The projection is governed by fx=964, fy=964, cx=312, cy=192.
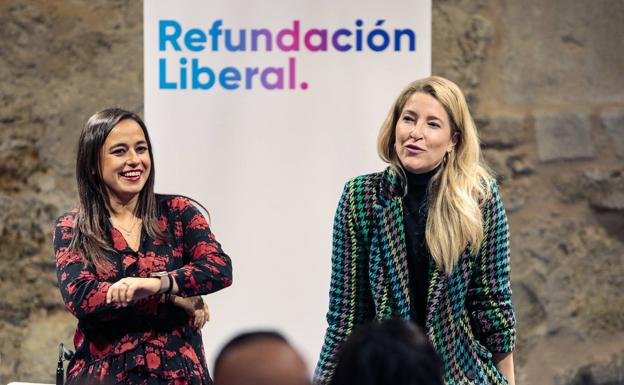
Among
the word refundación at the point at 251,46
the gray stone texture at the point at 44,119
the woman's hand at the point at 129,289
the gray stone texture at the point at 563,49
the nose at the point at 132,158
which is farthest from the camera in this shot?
the gray stone texture at the point at 44,119

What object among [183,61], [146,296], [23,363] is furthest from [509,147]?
[23,363]

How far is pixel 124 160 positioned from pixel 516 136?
1.90 metres

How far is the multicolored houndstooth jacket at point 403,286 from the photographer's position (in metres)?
2.52

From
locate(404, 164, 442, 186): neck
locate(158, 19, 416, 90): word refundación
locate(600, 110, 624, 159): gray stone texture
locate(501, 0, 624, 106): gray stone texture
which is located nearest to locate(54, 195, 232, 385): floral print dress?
locate(404, 164, 442, 186): neck

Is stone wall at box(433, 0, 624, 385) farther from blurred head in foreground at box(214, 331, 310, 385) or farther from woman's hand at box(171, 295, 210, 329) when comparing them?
blurred head in foreground at box(214, 331, 310, 385)

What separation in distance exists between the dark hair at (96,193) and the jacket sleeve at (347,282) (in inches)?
19.4

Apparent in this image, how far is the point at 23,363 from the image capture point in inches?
167

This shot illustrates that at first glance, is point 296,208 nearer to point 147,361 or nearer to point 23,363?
point 147,361

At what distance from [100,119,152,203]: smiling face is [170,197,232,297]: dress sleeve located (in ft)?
0.45

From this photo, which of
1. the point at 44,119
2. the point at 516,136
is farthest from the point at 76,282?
the point at 516,136

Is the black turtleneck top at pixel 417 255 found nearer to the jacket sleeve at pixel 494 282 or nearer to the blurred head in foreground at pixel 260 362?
the jacket sleeve at pixel 494 282

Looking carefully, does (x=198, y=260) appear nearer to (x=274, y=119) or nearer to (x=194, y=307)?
(x=194, y=307)

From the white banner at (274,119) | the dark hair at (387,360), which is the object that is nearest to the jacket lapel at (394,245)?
the white banner at (274,119)

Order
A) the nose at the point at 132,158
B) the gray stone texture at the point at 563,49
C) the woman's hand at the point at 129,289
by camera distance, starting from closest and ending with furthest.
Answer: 1. the woman's hand at the point at 129,289
2. the nose at the point at 132,158
3. the gray stone texture at the point at 563,49
